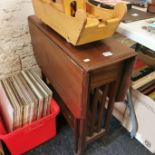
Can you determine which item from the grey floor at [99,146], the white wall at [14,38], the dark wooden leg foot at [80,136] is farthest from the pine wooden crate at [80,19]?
the grey floor at [99,146]

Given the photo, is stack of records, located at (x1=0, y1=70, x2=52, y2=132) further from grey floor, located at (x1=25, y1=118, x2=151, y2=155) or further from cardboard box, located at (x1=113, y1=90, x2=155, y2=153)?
cardboard box, located at (x1=113, y1=90, x2=155, y2=153)

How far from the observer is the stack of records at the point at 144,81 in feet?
3.91

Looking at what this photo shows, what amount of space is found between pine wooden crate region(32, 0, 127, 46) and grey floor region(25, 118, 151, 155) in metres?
0.77

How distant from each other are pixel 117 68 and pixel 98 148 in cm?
67

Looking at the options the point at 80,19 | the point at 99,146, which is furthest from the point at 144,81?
the point at 80,19

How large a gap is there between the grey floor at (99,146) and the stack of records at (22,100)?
257 mm

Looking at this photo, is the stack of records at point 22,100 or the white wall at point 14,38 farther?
the white wall at point 14,38

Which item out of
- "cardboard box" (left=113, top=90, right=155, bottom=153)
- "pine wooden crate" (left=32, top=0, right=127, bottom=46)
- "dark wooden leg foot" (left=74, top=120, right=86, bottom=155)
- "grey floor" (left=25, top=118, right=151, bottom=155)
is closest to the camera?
"pine wooden crate" (left=32, top=0, right=127, bottom=46)

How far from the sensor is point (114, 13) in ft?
2.78

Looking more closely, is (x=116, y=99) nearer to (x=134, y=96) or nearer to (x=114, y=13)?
(x=134, y=96)

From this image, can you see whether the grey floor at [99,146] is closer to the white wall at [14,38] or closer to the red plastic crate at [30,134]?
the red plastic crate at [30,134]

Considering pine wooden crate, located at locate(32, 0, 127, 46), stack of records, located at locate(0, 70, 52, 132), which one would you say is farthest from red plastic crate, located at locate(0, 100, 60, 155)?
pine wooden crate, located at locate(32, 0, 127, 46)

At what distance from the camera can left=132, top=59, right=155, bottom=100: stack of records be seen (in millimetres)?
1191

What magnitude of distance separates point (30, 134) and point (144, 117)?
729 mm
